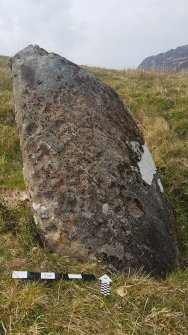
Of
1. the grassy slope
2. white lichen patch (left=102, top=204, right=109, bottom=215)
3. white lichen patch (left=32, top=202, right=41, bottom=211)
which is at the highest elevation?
white lichen patch (left=102, top=204, right=109, bottom=215)

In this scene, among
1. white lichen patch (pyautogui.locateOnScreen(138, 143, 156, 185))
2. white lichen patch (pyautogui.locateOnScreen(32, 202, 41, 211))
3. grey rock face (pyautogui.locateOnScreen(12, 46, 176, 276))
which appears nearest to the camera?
grey rock face (pyautogui.locateOnScreen(12, 46, 176, 276))

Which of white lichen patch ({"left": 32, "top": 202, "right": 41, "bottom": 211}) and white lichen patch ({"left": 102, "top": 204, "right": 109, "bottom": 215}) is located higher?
white lichen patch ({"left": 102, "top": 204, "right": 109, "bottom": 215})

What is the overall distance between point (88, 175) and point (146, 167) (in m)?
1.03

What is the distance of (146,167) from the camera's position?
21.6ft

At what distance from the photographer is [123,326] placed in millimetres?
4359

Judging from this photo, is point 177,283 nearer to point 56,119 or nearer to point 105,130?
point 105,130

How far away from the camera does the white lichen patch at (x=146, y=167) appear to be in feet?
21.0

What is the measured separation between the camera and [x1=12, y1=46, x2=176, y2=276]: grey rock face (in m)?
5.63

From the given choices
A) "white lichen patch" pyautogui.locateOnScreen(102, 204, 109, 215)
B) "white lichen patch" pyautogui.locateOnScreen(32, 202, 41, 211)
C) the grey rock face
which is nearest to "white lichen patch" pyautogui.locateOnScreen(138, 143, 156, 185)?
the grey rock face

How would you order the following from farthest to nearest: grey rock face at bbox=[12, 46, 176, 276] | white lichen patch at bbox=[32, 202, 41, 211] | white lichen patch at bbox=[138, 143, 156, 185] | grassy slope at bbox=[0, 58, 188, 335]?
white lichen patch at bbox=[138, 143, 156, 185] < white lichen patch at bbox=[32, 202, 41, 211] < grey rock face at bbox=[12, 46, 176, 276] < grassy slope at bbox=[0, 58, 188, 335]

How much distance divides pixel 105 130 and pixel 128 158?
486mm

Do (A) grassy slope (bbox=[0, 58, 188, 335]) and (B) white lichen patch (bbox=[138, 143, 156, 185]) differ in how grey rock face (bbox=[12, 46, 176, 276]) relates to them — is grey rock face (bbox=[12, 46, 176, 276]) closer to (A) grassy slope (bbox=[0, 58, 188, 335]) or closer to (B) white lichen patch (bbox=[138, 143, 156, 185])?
(B) white lichen patch (bbox=[138, 143, 156, 185])

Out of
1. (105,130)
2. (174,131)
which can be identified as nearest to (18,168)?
(105,130)

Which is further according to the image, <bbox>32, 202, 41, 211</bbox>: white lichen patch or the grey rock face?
<bbox>32, 202, 41, 211</bbox>: white lichen patch
